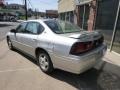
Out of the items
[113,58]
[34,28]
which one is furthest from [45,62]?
[113,58]

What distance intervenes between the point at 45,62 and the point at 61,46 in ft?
3.20

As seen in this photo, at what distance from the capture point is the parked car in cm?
368

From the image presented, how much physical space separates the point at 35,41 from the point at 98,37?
1890mm

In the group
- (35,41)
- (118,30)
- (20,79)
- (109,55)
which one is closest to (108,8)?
(118,30)

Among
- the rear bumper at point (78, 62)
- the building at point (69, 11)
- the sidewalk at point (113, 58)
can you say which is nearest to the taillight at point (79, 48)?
the rear bumper at point (78, 62)

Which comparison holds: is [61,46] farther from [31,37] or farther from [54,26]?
[31,37]

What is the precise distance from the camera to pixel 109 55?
6.75 meters

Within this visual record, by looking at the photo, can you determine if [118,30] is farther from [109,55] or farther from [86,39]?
[86,39]

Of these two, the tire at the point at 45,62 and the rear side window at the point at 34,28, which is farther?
the rear side window at the point at 34,28

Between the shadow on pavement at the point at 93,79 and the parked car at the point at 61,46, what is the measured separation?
0.40m

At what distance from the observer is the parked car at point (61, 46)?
3682 millimetres

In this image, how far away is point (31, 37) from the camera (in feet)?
16.4

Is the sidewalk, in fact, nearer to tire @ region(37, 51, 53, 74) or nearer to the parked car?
the parked car

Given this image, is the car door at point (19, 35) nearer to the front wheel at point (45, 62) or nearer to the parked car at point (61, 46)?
the parked car at point (61, 46)
